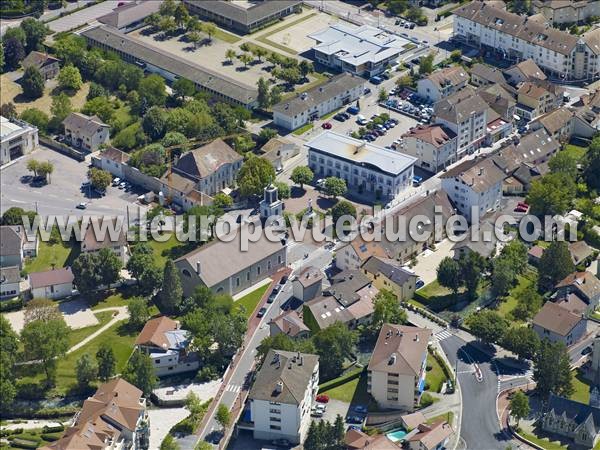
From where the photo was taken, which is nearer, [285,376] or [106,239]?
[285,376]

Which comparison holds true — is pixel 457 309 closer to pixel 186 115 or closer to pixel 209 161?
pixel 209 161

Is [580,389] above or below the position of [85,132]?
above

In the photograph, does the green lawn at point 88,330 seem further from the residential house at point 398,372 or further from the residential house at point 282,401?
the residential house at point 398,372

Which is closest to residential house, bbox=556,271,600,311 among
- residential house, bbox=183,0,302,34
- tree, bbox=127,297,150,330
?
tree, bbox=127,297,150,330

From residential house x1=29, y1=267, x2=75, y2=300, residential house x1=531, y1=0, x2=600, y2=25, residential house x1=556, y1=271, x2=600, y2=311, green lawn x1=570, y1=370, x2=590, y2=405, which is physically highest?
residential house x1=531, y1=0, x2=600, y2=25

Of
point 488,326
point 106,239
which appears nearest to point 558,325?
point 488,326

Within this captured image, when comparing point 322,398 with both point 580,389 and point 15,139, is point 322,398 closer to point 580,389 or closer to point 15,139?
point 580,389

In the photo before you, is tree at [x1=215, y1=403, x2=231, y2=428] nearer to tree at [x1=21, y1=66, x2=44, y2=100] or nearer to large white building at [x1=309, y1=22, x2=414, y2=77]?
tree at [x1=21, y1=66, x2=44, y2=100]
